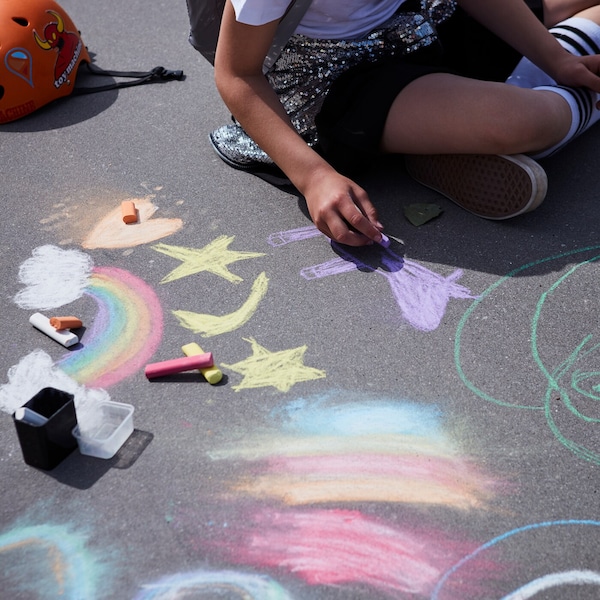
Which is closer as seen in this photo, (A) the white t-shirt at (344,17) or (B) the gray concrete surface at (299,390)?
(B) the gray concrete surface at (299,390)

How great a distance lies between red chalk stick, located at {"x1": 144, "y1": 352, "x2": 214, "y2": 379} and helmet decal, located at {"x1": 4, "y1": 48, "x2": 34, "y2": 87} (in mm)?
1048

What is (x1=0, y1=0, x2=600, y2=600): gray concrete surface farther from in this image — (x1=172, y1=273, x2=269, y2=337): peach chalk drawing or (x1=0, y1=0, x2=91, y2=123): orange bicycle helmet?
(x1=0, y1=0, x2=91, y2=123): orange bicycle helmet

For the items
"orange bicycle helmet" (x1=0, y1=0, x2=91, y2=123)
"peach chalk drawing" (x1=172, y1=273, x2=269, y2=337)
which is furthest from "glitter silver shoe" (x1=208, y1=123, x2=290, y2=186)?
"orange bicycle helmet" (x1=0, y1=0, x2=91, y2=123)

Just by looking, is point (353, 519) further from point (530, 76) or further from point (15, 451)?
point (530, 76)

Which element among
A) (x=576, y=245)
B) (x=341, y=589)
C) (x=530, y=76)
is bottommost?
(x=341, y=589)

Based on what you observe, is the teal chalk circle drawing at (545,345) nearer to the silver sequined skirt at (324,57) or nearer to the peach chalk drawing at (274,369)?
the peach chalk drawing at (274,369)

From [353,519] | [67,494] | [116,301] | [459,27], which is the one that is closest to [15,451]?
[67,494]

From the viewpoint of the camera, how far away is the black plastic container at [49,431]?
1019 millimetres

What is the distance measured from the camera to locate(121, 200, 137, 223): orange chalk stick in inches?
60.7

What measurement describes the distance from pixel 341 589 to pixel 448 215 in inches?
32.0

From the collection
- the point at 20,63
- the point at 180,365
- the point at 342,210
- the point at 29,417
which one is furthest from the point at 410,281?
the point at 20,63

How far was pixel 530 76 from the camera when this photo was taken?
5.63ft

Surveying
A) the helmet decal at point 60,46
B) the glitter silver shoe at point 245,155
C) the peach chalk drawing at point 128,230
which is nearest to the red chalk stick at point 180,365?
the peach chalk drawing at point 128,230

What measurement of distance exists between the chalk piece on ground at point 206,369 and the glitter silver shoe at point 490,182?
0.60m
